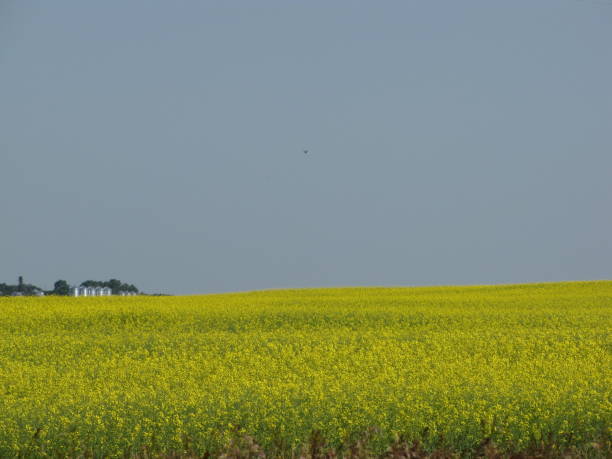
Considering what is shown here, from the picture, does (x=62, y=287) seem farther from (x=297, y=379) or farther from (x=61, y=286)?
(x=297, y=379)

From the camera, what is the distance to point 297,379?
14023mm

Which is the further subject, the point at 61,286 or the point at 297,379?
the point at 61,286

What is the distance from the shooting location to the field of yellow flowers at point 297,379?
35.1ft

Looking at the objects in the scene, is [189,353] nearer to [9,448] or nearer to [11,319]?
[9,448]

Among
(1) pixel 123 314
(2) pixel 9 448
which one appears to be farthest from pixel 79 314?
(2) pixel 9 448

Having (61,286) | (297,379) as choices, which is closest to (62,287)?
(61,286)

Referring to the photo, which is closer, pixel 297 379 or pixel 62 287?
pixel 297 379

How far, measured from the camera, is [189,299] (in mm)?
34062

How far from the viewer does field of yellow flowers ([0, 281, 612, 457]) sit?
10688mm

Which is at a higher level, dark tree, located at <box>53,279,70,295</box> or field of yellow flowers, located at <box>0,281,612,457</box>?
dark tree, located at <box>53,279,70,295</box>

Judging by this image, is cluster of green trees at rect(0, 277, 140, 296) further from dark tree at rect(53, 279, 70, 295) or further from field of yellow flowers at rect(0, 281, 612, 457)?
field of yellow flowers at rect(0, 281, 612, 457)

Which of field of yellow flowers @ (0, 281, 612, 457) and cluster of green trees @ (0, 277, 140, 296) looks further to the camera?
cluster of green trees @ (0, 277, 140, 296)

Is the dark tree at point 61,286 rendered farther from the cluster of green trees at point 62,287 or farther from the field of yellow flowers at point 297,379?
the field of yellow flowers at point 297,379

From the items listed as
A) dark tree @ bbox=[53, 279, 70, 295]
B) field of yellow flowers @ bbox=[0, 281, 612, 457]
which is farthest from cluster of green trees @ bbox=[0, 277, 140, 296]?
field of yellow flowers @ bbox=[0, 281, 612, 457]
